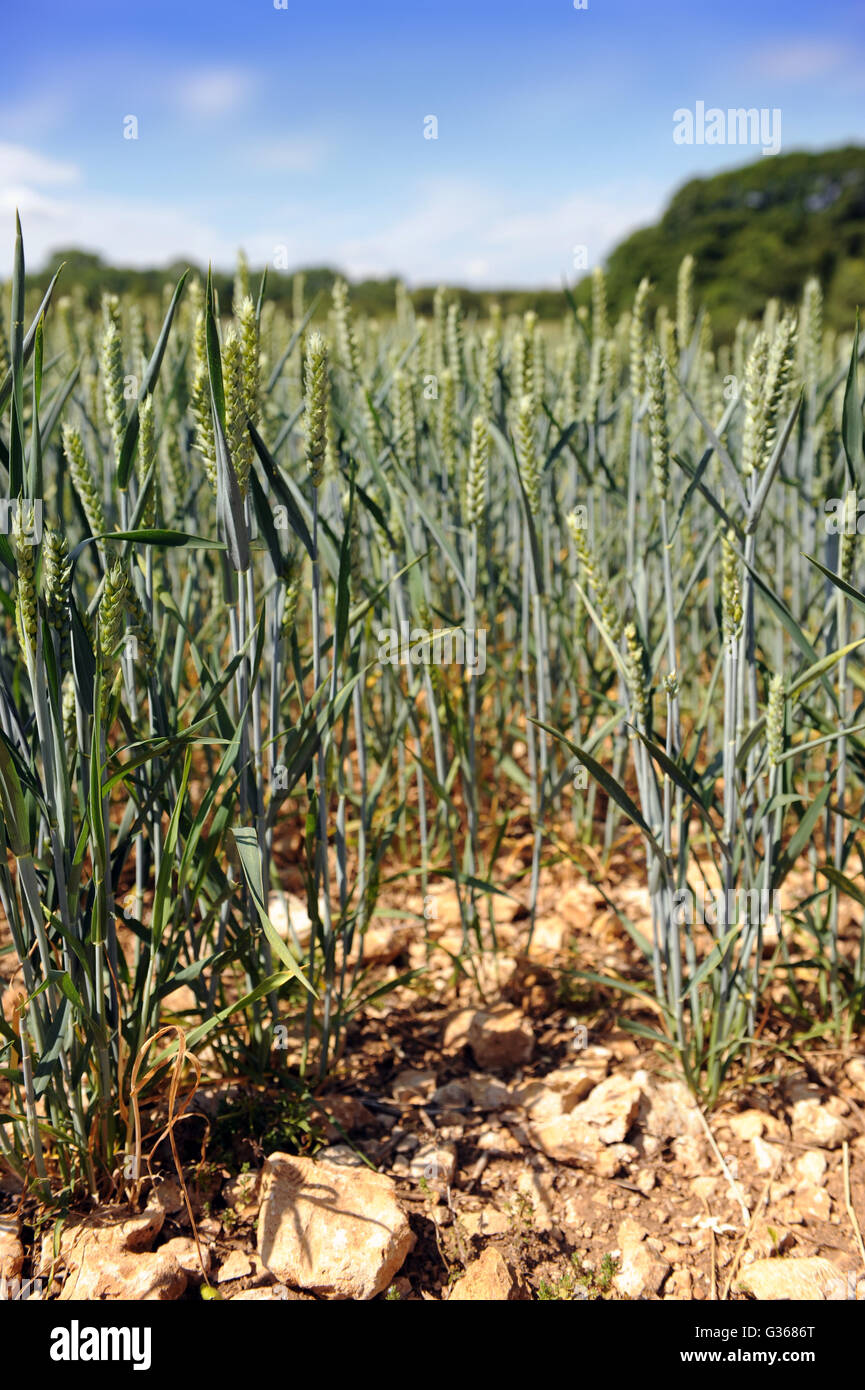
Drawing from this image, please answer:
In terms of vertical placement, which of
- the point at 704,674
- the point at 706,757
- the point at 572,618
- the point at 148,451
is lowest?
the point at 706,757

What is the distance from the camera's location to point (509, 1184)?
1320 millimetres

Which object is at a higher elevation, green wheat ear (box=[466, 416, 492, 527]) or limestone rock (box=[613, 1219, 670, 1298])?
green wheat ear (box=[466, 416, 492, 527])

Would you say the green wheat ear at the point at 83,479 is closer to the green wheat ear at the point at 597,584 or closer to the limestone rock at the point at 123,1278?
the green wheat ear at the point at 597,584

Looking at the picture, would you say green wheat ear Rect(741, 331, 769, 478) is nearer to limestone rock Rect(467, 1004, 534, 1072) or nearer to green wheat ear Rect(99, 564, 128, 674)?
green wheat ear Rect(99, 564, 128, 674)

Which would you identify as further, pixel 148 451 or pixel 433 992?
pixel 433 992

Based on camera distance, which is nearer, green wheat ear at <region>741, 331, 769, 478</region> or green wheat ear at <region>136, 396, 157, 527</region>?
green wheat ear at <region>136, 396, 157, 527</region>

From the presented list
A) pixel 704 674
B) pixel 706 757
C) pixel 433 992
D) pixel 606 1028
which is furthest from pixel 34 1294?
pixel 704 674

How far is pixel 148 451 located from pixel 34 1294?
Result: 101 cm

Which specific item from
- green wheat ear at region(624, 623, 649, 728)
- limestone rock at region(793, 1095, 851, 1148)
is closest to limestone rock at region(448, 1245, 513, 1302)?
limestone rock at region(793, 1095, 851, 1148)

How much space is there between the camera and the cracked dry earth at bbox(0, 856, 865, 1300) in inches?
44.0

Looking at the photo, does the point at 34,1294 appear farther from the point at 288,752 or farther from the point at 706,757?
the point at 706,757

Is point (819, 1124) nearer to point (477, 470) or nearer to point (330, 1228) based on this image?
point (330, 1228)

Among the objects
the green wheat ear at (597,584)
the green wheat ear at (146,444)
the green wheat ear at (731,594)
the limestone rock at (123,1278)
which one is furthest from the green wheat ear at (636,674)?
the limestone rock at (123,1278)

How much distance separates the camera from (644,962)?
182cm
